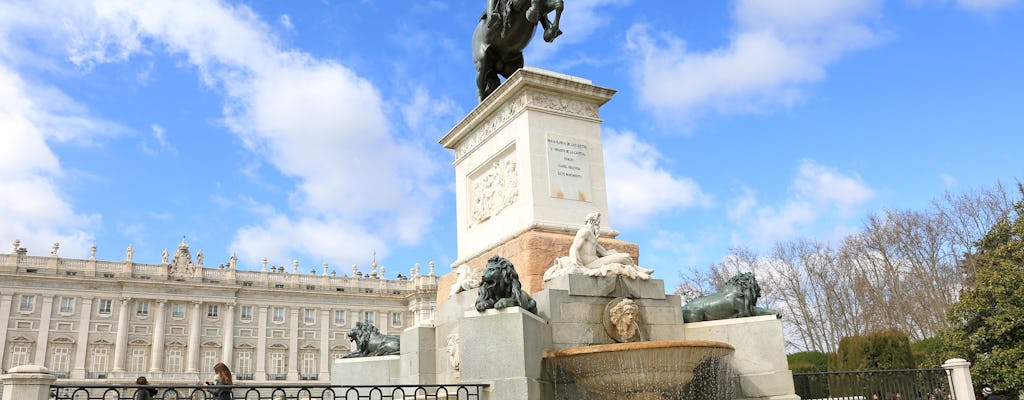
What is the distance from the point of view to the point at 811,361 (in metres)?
27.9

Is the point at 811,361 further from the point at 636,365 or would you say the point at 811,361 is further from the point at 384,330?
the point at 384,330

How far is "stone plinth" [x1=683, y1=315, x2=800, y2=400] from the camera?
8.46 m

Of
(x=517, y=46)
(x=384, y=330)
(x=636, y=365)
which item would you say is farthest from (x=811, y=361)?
(x=384, y=330)

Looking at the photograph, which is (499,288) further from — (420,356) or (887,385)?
(887,385)

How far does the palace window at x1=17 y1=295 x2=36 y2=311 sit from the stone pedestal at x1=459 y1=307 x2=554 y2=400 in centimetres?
7723

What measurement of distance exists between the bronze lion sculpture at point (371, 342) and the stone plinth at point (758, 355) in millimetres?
4041

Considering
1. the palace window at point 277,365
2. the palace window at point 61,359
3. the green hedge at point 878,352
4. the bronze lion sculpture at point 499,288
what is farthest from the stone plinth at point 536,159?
the palace window at point 277,365

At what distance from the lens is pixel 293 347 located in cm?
8012

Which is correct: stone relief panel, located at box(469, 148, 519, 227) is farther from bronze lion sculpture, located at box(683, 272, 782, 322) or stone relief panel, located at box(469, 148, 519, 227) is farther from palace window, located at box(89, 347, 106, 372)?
palace window, located at box(89, 347, 106, 372)

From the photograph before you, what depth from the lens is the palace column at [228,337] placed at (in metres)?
76.8

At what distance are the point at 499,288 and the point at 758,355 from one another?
3096 millimetres

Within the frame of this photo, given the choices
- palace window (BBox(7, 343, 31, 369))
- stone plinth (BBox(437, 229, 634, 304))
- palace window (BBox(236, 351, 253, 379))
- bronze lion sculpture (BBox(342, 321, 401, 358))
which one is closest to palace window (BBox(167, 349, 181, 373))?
palace window (BBox(236, 351, 253, 379))

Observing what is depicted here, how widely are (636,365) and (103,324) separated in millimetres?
77441

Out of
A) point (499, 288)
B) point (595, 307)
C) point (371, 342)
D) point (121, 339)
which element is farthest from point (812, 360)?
point (121, 339)
